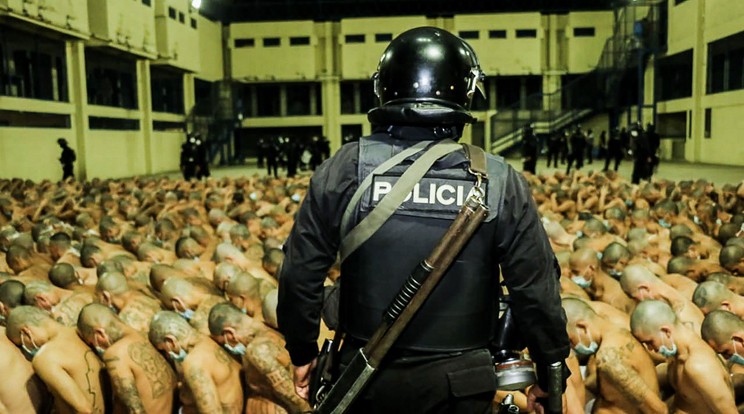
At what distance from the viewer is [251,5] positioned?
36.3m

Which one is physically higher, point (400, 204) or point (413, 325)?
point (400, 204)

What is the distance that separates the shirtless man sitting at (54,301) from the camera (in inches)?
196

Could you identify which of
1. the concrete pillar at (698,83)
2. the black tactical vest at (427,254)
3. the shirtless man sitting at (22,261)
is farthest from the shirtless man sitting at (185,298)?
the concrete pillar at (698,83)

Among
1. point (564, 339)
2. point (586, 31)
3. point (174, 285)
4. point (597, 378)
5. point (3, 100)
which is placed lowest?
point (597, 378)

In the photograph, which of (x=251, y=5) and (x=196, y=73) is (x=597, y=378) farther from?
(x=251, y=5)

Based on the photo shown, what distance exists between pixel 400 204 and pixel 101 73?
24.3m

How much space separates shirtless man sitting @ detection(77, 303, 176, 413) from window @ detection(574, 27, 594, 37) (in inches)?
1322

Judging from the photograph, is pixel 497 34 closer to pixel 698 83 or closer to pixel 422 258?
pixel 698 83

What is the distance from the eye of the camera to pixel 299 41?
35969 mm

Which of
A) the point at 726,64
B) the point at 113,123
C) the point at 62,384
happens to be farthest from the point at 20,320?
the point at 726,64

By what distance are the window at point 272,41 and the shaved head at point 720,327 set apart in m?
33.6

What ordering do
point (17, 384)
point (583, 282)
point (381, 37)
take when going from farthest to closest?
point (381, 37) → point (583, 282) → point (17, 384)

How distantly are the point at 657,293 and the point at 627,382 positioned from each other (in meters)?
1.24

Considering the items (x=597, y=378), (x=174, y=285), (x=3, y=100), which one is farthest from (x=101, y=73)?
(x=597, y=378)
